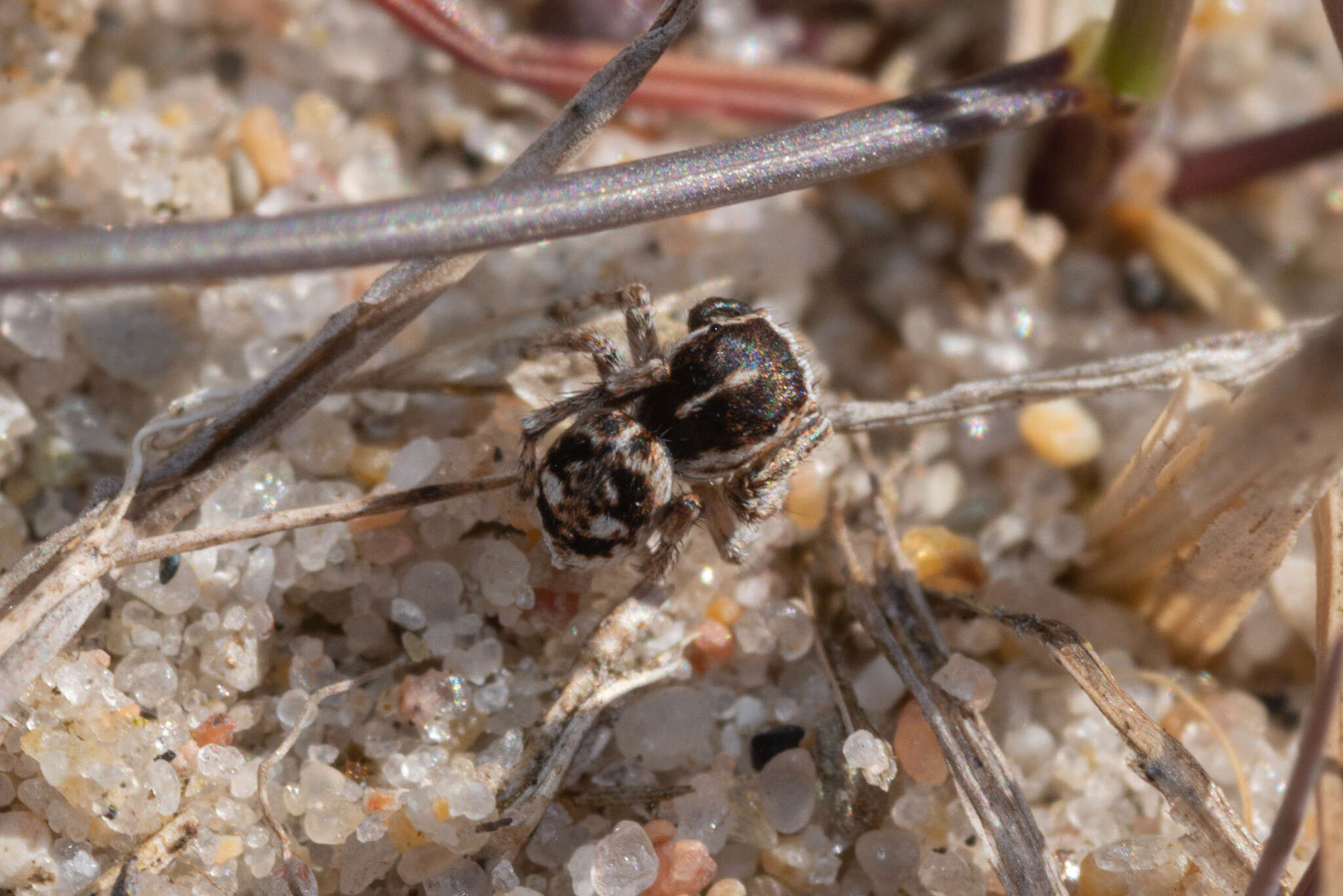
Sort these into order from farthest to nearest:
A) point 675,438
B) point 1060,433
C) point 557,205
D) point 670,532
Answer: point 1060,433 → point 675,438 → point 670,532 → point 557,205

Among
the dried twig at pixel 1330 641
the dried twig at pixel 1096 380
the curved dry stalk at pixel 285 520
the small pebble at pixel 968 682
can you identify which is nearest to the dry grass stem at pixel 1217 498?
the dried twig at pixel 1330 641

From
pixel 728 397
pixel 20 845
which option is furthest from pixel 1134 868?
pixel 20 845

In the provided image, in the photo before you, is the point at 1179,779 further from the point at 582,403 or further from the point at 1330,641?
the point at 582,403

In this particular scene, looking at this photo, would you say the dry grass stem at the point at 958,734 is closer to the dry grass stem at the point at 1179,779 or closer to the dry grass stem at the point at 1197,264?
the dry grass stem at the point at 1179,779

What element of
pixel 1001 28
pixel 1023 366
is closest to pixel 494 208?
pixel 1023 366

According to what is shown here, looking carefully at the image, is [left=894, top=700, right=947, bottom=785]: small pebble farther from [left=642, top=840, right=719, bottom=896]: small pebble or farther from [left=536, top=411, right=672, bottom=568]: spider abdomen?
[left=536, top=411, right=672, bottom=568]: spider abdomen

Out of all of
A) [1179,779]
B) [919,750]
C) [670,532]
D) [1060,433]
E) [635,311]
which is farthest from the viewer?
[1060,433]

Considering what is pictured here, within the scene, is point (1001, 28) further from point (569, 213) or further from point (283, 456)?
point (283, 456)
